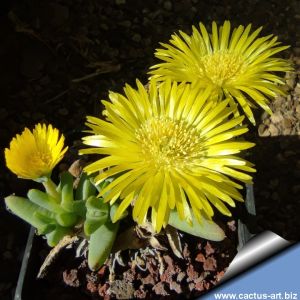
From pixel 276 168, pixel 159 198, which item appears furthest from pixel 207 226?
pixel 276 168

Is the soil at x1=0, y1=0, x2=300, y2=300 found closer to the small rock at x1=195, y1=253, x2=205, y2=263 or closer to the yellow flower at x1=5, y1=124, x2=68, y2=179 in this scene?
the small rock at x1=195, y1=253, x2=205, y2=263

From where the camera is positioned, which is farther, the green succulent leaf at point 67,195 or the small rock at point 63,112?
the small rock at point 63,112

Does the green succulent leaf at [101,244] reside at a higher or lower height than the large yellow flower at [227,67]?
lower

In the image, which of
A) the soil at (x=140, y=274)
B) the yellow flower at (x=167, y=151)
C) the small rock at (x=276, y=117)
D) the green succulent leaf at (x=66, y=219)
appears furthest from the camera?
the small rock at (x=276, y=117)

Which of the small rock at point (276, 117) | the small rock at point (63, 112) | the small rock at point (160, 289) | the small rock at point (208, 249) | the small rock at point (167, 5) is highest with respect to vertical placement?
the small rock at point (167, 5)

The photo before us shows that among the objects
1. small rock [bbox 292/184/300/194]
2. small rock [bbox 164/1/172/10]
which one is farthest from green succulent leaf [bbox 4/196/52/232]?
small rock [bbox 164/1/172/10]

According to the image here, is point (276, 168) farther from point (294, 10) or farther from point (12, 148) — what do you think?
point (12, 148)

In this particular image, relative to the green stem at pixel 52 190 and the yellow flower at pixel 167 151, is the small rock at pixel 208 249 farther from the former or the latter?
the green stem at pixel 52 190

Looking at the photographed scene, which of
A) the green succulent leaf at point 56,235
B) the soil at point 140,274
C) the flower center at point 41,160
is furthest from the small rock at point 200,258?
the flower center at point 41,160
